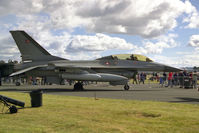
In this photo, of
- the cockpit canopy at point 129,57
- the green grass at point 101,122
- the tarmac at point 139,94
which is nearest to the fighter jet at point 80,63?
the cockpit canopy at point 129,57

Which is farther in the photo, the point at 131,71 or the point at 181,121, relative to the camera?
the point at 131,71

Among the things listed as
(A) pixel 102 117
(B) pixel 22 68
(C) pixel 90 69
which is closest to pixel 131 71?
(C) pixel 90 69

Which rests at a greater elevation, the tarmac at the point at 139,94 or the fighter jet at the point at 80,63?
the fighter jet at the point at 80,63

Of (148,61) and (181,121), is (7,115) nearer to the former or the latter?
(181,121)

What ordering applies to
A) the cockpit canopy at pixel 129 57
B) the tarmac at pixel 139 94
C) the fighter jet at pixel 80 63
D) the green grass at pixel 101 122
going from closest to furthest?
the green grass at pixel 101 122
the tarmac at pixel 139 94
the fighter jet at pixel 80 63
the cockpit canopy at pixel 129 57

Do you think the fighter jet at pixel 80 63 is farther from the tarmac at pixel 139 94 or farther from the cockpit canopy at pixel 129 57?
the tarmac at pixel 139 94

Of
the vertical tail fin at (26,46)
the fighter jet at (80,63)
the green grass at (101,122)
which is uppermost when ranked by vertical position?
the vertical tail fin at (26,46)

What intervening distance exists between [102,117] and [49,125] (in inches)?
73.3

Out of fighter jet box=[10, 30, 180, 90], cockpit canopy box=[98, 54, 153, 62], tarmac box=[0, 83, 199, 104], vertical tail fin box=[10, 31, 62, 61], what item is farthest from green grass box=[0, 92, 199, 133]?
vertical tail fin box=[10, 31, 62, 61]

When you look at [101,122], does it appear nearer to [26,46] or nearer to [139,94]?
[139,94]

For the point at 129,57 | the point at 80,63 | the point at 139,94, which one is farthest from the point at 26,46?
the point at 139,94

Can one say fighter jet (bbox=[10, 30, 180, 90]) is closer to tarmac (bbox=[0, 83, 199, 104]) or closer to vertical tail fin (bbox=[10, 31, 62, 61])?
vertical tail fin (bbox=[10, 31, 62, 61])

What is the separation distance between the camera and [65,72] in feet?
62.7

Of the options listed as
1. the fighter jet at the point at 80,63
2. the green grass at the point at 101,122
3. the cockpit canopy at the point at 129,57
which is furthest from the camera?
the cockpit canopy at the point at 129,57
